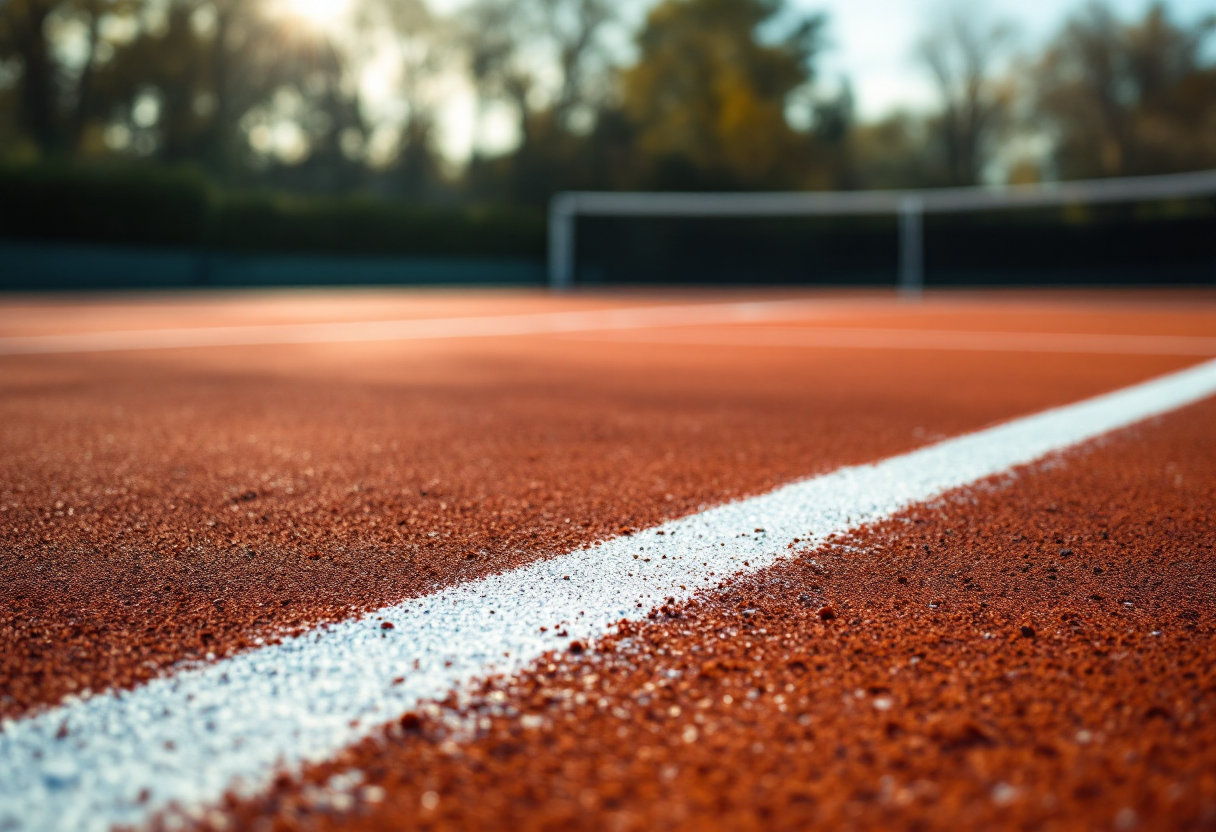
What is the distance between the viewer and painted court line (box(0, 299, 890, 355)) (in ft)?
19.4

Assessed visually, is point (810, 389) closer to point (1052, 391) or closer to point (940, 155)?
point (1052, 391)

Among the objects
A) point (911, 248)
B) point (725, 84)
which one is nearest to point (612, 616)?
point (911, 248)

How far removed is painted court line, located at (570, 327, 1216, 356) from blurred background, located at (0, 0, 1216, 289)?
46.6 feet

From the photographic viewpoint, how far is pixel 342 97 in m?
→ 29.4

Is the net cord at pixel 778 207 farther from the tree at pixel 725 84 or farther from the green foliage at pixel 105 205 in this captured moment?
the green foliage at pixel 105 205

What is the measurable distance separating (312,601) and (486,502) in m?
0.66

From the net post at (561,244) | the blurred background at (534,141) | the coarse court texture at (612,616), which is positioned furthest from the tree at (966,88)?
the coarse court texture at (612,616)

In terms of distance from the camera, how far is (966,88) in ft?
88.3

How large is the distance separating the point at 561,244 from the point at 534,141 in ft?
23.9

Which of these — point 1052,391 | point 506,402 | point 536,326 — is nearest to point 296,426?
point 506,402

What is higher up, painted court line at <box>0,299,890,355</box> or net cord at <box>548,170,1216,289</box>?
net cord at <box>548,170,1216,289</box>

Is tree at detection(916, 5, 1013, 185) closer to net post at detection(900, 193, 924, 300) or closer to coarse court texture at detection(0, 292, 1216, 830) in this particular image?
net post at detection(900, 193, 924, 300)

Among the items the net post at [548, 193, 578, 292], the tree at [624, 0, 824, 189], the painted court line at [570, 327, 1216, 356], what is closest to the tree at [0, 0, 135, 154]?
the net post at [548, 193, 578, 292]

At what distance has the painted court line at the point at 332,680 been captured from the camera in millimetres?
839
